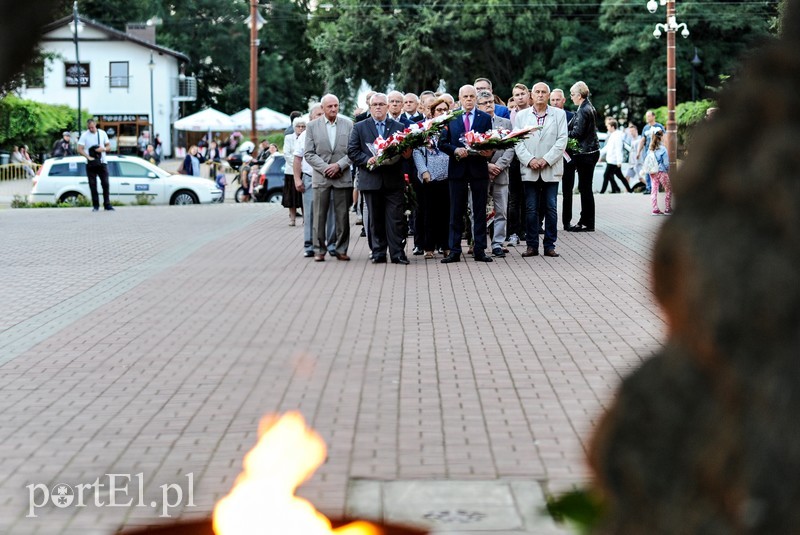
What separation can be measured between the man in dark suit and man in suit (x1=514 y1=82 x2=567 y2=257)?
0.66m

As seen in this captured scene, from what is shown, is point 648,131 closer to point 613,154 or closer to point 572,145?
point 613,154

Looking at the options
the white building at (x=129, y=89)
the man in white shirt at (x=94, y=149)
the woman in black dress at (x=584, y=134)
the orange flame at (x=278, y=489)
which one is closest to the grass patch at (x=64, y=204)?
the man in white shirt at (x=94, y=149)

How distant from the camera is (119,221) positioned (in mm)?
25016

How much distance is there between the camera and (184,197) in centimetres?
3384

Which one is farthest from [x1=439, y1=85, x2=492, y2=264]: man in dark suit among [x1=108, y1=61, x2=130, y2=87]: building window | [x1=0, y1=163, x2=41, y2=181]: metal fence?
[x1=108, y1=61, x2=130, y2=87]: building window

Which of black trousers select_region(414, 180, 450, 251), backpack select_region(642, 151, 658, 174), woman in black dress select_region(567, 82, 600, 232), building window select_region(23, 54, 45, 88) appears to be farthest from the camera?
backpack select_region(642, 151, 658, 174)

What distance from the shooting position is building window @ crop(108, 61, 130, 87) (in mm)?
81312

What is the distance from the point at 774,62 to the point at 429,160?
1445 centimetres

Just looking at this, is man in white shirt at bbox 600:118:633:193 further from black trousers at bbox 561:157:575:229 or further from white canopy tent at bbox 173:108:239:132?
white canopy tent at bbox 173:108:239:132

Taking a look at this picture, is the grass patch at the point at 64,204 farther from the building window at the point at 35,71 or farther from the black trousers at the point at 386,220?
the building window at the point at 35,71

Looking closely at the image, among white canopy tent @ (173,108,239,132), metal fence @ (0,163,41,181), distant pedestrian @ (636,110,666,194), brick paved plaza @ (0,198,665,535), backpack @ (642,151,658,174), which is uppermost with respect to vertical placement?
white canopy tent @ (173,108,239,132)

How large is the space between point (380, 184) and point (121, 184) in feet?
62.6

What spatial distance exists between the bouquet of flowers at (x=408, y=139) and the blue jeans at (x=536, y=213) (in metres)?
1.47

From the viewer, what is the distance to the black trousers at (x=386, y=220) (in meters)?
15.5
